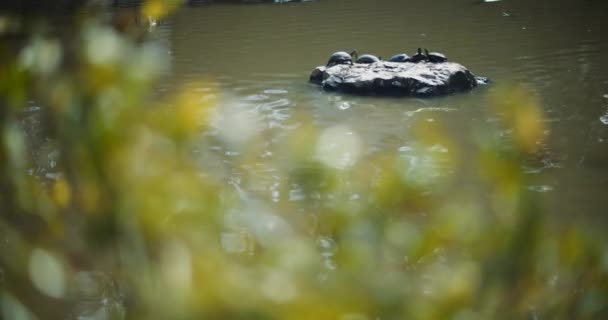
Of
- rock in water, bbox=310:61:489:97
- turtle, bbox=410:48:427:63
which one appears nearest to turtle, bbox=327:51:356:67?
rock in water, bbox=310:61:489:97

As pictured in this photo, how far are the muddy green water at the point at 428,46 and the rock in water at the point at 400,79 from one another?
18cm

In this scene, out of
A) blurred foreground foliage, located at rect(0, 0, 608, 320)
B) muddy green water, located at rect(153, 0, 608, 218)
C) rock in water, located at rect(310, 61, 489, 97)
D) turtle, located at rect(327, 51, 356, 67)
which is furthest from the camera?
turtle, located at rect(327, 51, 356, 67)

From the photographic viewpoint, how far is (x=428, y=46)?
366 inches

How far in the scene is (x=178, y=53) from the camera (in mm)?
9266

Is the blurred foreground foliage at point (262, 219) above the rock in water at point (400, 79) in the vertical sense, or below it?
above

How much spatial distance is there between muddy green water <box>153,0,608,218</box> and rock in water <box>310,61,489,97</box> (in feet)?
0.58

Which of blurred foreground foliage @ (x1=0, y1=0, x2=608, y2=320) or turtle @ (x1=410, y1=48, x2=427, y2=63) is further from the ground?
blurred foreground foliage @ (x1=0, y1=0, x2=608, y2=320)

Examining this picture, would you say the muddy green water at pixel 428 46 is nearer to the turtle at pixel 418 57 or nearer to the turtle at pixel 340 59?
the turtle at pixel 340 59

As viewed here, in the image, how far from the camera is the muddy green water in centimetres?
499

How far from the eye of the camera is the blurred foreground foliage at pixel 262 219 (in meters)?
0.56

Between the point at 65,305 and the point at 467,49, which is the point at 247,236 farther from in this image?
the point at 467,49

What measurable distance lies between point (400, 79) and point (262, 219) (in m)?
6.13

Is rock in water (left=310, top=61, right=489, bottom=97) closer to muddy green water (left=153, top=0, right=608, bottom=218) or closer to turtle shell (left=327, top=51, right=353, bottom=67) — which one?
muddy green water (left=153, top=0, right=608, bottom=218)

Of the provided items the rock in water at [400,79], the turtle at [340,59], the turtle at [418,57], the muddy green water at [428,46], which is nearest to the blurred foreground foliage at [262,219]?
the muddy green water at [428,46]
